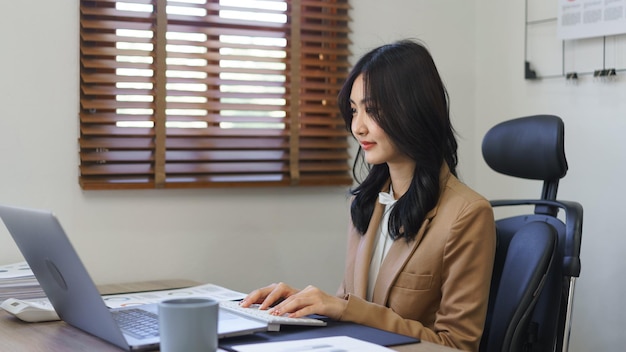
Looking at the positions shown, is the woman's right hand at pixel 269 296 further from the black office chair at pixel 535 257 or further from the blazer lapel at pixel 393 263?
the black office chair at pixel 535 257

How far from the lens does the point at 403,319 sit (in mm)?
1901

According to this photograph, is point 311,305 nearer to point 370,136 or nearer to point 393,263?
point 393,263

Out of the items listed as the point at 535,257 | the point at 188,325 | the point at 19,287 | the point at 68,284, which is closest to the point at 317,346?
the point at 188,325

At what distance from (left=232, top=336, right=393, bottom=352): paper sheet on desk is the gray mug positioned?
0.91 ft

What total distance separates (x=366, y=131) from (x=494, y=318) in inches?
22.9

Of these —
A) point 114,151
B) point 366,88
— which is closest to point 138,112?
point 114,151

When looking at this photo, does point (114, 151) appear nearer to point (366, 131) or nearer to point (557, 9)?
point (366, 131)

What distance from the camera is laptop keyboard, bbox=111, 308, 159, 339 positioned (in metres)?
1.60

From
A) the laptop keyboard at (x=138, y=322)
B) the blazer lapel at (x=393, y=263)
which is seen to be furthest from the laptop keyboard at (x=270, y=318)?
the blazer lapel at (x=393, y=263)

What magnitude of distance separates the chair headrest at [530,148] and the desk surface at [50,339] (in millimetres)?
759

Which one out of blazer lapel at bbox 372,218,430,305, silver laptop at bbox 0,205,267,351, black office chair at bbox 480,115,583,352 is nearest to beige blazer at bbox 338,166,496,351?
blazer lapel at bbox 372,218,430,305

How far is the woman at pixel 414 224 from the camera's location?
192 cm

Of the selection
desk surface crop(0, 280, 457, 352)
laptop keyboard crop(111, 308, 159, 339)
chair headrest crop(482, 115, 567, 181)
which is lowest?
desk surface crop(0, 280, 457, 352)

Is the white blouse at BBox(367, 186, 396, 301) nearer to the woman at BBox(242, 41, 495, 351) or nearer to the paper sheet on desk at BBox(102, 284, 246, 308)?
Result: the woman at BBox(242, 41, 495, 351)
